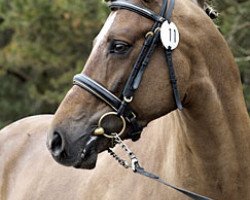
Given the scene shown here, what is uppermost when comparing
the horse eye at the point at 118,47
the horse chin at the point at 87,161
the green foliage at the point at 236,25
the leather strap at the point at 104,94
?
the horse eye at the point at 118,47

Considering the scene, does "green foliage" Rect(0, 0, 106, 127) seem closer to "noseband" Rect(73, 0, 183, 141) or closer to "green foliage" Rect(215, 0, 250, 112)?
"green foliage" Rect(215, 0, 250, 112)

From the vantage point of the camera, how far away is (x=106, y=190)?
470 cm

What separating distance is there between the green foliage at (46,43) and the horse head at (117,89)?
5.93 meters

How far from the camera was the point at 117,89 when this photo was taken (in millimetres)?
3885

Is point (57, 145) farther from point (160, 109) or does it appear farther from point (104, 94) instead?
point (160, 109)

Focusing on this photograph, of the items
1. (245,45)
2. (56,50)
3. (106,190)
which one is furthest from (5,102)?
(106,190)

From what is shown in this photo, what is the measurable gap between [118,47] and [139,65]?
139 millimetres

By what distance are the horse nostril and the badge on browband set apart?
27.9 inches

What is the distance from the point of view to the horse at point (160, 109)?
387 cm

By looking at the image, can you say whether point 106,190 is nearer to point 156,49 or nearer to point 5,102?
point 156,49

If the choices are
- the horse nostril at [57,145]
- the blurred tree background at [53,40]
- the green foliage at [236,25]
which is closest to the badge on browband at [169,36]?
the horse nostril at [57,145]

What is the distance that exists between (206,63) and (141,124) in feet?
1.65

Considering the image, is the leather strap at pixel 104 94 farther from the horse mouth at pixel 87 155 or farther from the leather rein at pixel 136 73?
the horse mouth at pixel 87 155

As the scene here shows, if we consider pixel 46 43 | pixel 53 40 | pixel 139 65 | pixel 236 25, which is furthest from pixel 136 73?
pixel 46 43
